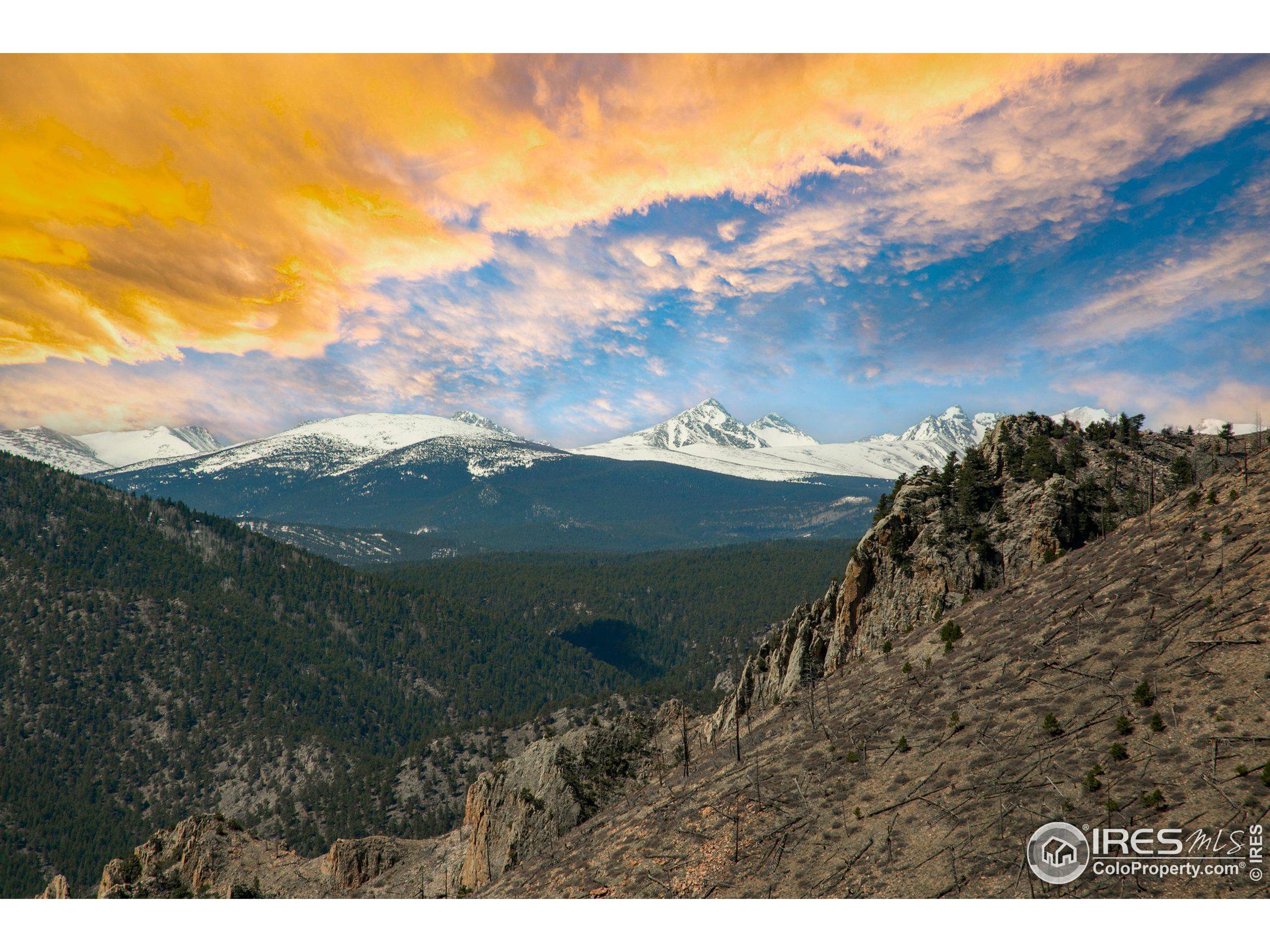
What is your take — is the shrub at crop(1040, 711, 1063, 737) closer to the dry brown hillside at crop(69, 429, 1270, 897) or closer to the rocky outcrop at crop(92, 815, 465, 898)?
the dry brown hillside at crop(69, 429, 1270, 897)

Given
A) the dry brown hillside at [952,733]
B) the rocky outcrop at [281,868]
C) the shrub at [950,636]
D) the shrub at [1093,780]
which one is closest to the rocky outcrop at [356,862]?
the rocky outcrop at [281,868]

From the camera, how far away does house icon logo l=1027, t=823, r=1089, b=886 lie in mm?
28891

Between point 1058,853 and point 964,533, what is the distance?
4274 cm

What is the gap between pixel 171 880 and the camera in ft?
253

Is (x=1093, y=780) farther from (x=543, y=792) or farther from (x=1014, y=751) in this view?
(x=543, y=792)

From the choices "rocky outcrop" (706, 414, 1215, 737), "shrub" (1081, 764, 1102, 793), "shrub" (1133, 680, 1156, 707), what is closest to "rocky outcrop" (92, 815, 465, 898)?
"rocky outcrop" (706, 414, 1215, 737)

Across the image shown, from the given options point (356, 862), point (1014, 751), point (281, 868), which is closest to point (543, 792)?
point (356, 862)

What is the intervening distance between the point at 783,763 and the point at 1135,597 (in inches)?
1022

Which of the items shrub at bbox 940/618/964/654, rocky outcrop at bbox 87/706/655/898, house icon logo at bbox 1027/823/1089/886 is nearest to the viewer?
house icon logo at bbox 1027/823/1089/886

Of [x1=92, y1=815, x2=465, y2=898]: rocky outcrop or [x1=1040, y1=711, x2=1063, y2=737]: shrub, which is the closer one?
[x1=1040, y1=711, x2=1063, y2=737]: shrub

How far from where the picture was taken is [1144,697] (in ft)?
115

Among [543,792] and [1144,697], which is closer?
[1144,697]

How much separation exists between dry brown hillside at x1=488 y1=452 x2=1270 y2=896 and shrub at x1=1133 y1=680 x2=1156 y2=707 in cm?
20

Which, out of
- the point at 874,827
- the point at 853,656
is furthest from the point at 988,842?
the point at 853,656
